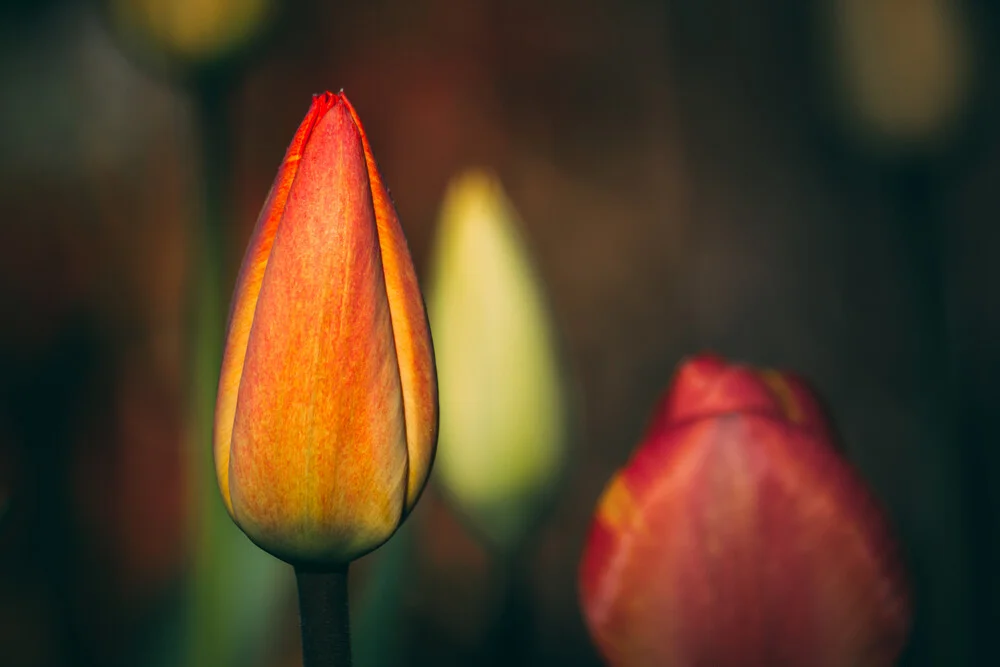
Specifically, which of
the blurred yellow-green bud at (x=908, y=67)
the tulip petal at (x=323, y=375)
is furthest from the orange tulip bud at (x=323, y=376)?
the blurred yellow-green bud at (x=908, y=67)

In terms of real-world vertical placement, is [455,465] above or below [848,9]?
below

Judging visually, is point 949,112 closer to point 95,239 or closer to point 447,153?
point 447,153

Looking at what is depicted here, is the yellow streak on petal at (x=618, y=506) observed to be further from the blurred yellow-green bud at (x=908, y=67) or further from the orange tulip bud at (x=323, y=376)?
the blurred yellow-green bud at (x=908, y=67)

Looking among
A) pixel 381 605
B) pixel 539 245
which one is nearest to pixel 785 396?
pixel 381 605

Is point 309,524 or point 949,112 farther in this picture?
point 949,112

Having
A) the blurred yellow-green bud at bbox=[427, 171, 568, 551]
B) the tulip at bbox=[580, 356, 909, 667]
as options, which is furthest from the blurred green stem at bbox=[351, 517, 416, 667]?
the tulip at bbox=[580, 356, 909, 667]

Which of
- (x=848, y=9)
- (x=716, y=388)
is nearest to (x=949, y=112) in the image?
(x=848, y=9)
